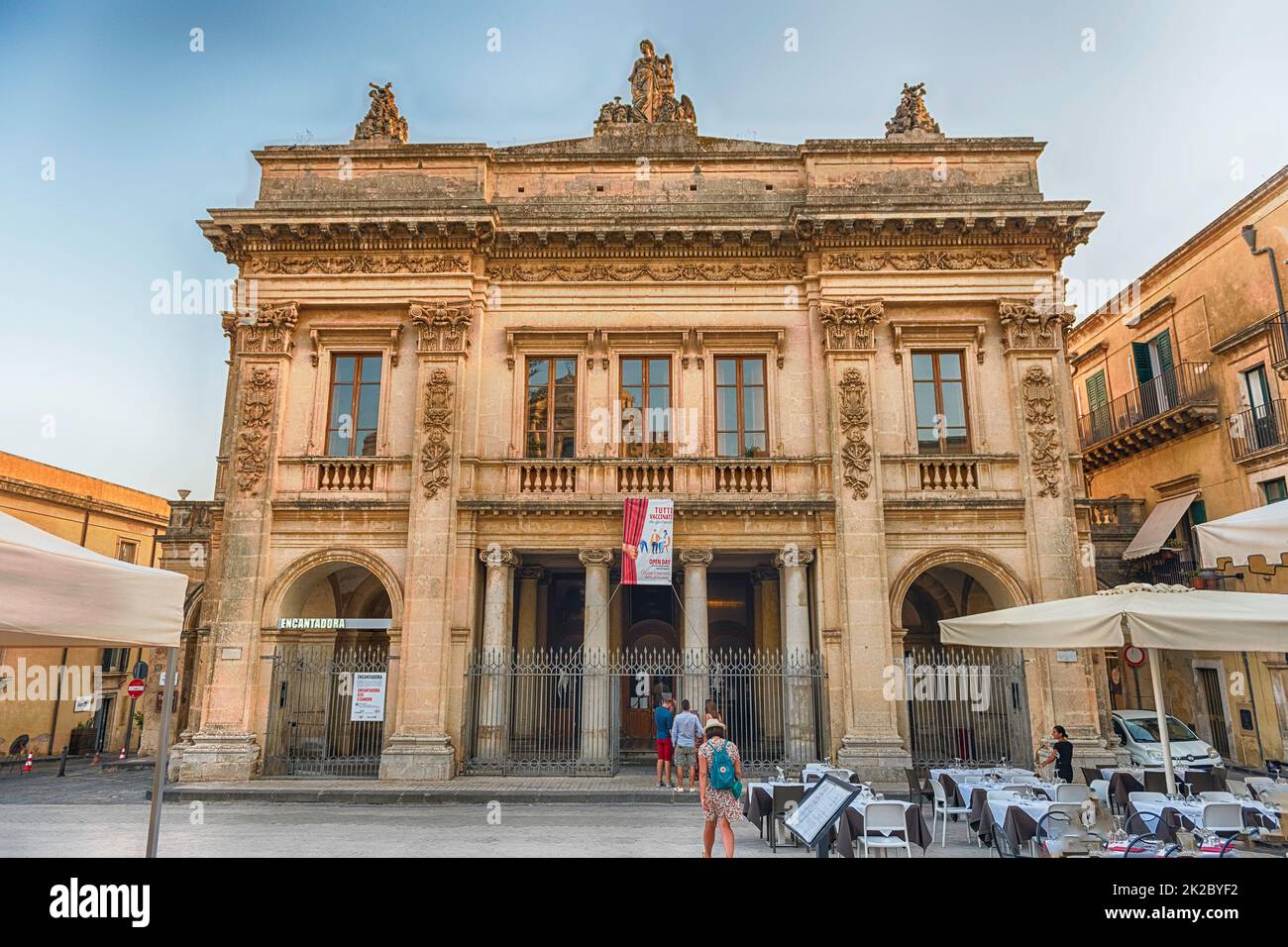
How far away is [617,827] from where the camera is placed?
38.7 feet

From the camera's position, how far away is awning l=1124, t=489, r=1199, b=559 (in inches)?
833

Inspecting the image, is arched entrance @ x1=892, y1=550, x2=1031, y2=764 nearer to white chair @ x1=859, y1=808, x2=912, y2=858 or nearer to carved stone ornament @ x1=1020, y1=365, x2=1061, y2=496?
carved stone ornament @ x1=1020, y1=365, x2=1061, y2=496

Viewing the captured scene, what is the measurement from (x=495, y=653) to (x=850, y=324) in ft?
34.4

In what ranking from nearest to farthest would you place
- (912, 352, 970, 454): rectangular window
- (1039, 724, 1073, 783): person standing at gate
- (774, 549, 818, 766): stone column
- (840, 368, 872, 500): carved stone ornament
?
(1039, 724, 1073, 783): person standing at gate, (774, 549, 818, 766): stone column, (840, 368, 872, 500): carved stone ornament, (912, 352, 970, 454): rectangular window

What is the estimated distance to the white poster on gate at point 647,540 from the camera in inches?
630

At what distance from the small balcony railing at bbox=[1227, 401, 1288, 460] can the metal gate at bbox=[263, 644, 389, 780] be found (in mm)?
21802

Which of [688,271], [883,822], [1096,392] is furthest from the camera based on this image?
[1096,392]

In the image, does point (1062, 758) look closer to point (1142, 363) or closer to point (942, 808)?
point (942, 808)

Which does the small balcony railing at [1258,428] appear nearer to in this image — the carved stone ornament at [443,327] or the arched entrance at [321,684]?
the carved stone ornament at [443,327]

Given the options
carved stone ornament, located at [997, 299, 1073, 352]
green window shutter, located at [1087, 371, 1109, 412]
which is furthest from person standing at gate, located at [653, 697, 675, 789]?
green window shutter, located at [1087, 371, 1109, 412]

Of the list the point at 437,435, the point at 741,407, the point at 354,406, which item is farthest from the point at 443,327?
the point at 741,407

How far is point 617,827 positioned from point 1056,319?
46.1ft

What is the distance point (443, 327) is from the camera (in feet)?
57.8
